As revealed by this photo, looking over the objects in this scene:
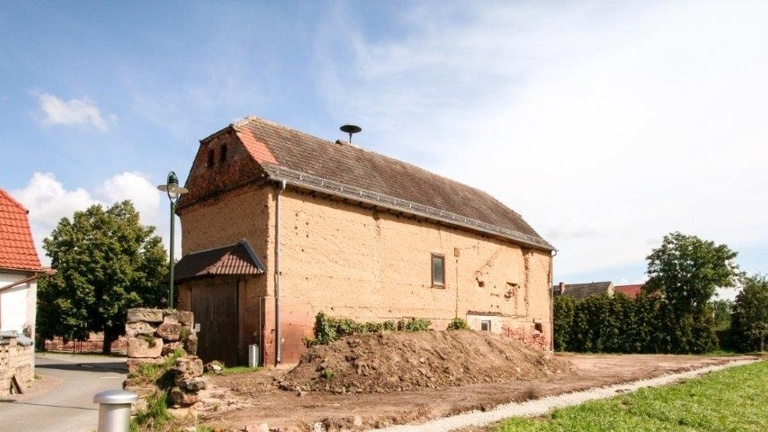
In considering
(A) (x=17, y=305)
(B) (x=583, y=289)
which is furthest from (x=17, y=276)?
(B) (x=583, y=289)

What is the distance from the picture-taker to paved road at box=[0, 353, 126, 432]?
923 centimetres

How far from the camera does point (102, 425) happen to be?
526 cm

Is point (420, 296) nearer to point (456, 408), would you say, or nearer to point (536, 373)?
point (536, 373)

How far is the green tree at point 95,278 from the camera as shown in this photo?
32.7 m

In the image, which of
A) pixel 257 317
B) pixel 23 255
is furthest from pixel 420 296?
pixel 23 255

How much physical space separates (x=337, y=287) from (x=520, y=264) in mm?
11878

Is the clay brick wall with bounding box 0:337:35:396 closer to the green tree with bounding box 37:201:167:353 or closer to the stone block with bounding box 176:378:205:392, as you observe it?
the stone block with bounding box 176:378:205:392

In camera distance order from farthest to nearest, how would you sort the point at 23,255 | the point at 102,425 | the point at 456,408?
the point at 23,255 < the point at 456,408 < the point at 102,425

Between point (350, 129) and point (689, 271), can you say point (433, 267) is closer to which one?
point (350, 129)

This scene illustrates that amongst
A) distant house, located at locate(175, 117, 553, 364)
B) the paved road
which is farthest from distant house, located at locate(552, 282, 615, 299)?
the paved road

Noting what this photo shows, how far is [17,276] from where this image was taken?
15.8 metres

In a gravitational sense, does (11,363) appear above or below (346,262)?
below

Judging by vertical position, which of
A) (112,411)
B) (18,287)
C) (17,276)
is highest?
(17,276)

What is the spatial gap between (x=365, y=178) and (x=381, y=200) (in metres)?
1.52
